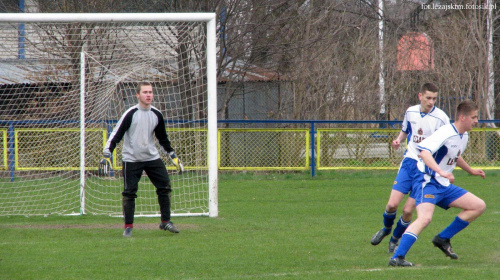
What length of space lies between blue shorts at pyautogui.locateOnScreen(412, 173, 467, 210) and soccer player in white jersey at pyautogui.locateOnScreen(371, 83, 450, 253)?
502 mm

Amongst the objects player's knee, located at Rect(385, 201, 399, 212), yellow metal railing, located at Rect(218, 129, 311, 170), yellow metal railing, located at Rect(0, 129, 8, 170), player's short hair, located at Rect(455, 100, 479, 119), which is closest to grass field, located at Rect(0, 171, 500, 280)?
player's knee, located at Rect(385, 201, 399, 212)

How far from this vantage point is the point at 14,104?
13961mm

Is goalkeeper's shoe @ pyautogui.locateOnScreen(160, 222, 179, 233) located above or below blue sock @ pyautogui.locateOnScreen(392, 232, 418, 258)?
below

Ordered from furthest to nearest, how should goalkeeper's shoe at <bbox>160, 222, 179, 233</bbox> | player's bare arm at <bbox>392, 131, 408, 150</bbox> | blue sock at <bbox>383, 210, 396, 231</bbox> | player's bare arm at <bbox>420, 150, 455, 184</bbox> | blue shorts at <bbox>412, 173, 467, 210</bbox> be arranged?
goalkeeper's shoe at <bbox>160, 222, 179, 233</bbox>
player's bare arm at <bbox>392, 131, 408, 150</bbox>
blue sock at <bbox>383, 210, 396, 231</bbox>
blue shorts at <bbox>412, 173, 467, 210</bbox>
player's bare arm at <bbox>420, 150, 455, 184</bbox>

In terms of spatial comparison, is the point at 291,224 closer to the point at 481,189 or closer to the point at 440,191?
the point at 440,191

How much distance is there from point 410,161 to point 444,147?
865 millimetres

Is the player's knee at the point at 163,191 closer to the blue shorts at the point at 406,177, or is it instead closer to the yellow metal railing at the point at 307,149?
the blue shorts at the point at 406,177

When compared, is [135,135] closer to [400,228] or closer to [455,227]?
[400,228]

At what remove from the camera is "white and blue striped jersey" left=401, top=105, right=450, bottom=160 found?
267 inches

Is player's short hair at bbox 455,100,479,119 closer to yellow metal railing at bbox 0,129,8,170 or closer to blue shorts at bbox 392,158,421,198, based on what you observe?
blue shorts at bbox 392,158,421,198

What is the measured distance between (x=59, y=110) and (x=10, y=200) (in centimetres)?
302

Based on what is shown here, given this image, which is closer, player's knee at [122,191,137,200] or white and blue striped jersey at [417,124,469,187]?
white and blue striped jersey at [417,124,469,187]

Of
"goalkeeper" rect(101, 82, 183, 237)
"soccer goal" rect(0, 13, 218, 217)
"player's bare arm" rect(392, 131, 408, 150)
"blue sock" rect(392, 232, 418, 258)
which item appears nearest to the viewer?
"blue sock" rect(392, 232, 418, 258)

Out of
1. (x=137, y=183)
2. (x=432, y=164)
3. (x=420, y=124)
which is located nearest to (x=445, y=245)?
(x=432, y=164)
